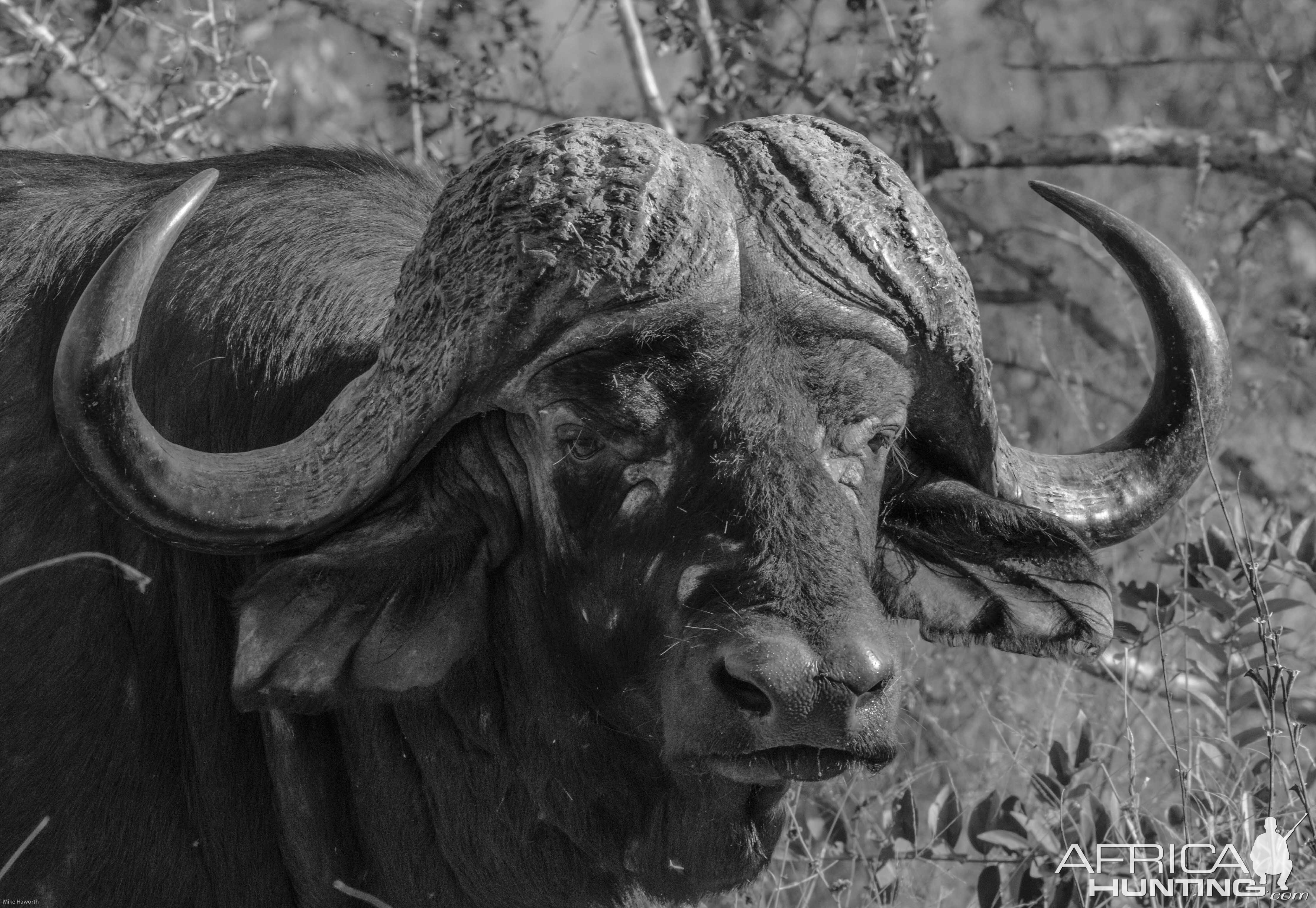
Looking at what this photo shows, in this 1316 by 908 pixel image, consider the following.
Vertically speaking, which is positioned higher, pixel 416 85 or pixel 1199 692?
pixel 416 85

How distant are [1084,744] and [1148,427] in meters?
0.99

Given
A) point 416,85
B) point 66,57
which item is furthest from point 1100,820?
point 66,57

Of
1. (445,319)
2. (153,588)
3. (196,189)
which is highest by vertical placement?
(196,189)

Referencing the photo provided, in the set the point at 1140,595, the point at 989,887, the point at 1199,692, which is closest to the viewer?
the point at 989,887

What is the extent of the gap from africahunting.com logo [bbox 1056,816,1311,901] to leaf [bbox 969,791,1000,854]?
21cm

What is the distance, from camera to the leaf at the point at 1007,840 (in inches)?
151

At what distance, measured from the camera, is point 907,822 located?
399cm

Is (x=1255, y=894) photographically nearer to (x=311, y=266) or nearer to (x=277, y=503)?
(x=277, y=503)

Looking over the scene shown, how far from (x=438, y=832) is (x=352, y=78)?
25.5 ft

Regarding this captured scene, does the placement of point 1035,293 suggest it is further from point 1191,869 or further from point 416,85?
point 1191,869

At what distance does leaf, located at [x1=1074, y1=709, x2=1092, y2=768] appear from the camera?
A: 3.93 m

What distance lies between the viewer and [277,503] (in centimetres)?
279

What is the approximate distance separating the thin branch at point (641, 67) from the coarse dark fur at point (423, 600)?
7.78ft

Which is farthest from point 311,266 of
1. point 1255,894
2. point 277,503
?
point 1255,894
